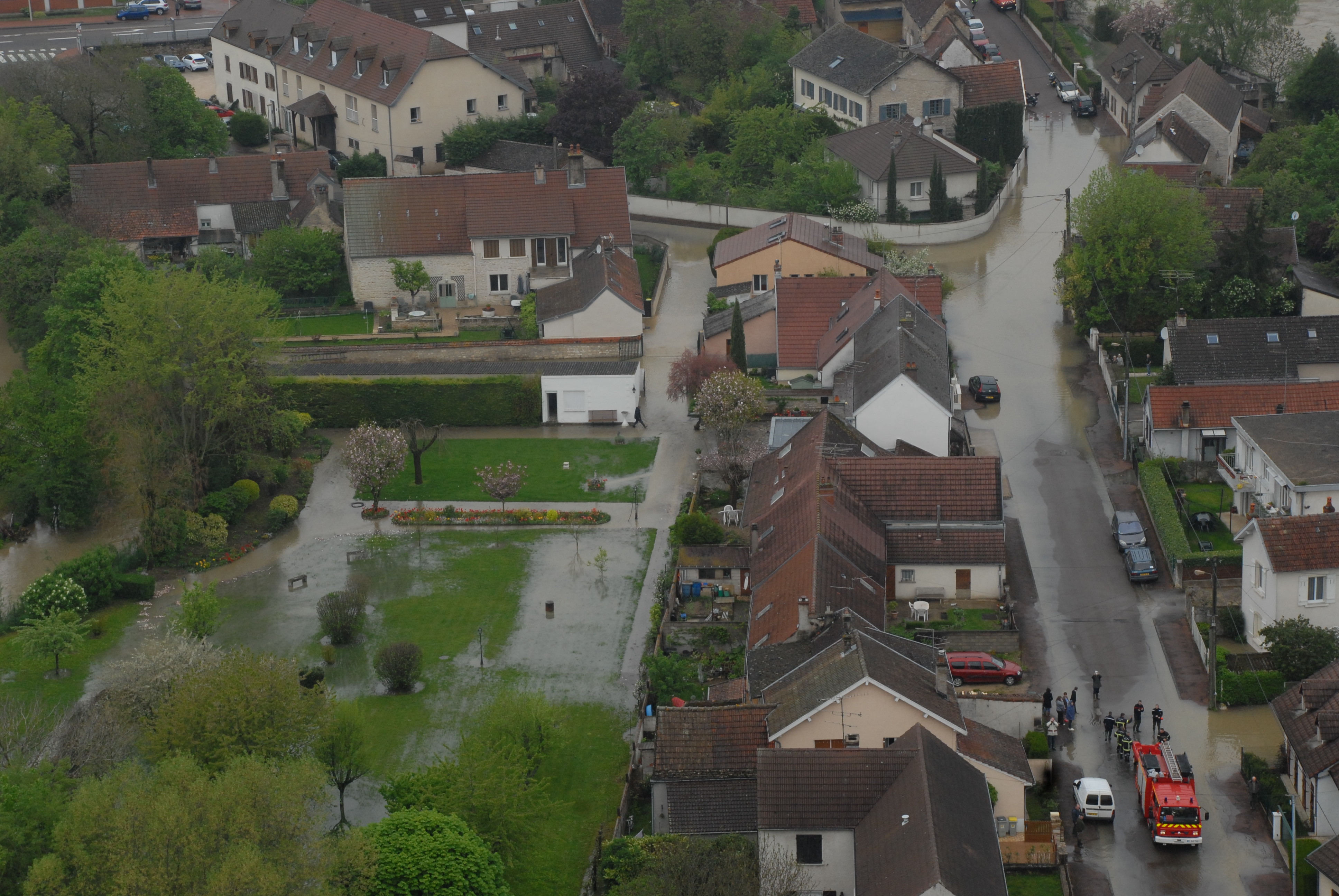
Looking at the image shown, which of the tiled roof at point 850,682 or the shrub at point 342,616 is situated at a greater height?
the tiled roof at point 850,682

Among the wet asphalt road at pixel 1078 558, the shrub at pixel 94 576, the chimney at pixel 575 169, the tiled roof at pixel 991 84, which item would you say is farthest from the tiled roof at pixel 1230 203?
the shrub at pixel 94 576

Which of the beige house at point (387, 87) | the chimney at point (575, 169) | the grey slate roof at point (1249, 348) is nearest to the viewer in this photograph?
the grey slate roof at point (1249, 348)

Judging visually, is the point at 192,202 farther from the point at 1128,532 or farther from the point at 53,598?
the point at 1128,532

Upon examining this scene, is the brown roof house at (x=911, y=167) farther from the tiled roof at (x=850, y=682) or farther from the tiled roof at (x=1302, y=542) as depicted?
the tiled roof at (x=850, y=682)

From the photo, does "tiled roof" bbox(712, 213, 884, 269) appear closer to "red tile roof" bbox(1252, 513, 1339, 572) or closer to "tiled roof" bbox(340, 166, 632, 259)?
"tiled roof" bbox(340, 166, 632, 259)

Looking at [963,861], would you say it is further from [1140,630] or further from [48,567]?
[48,567]

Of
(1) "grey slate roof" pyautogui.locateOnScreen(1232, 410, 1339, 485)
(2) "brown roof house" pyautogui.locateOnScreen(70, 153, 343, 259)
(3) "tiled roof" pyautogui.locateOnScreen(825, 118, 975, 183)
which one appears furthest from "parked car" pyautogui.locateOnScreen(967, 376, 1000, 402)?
(2) "brown roof house" pyautogui.locateOnScreen(70, 153, 343, 259)

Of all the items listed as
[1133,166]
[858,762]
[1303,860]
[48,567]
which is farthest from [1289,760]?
[1133,166]

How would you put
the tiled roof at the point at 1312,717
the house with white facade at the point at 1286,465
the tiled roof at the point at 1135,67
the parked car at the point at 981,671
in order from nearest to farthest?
the tiled roof at the point at 1312,717
the parked car at the point at 981,671
the house with white facade at the point at 1286,465
the tiled roof at the point at 1135,67
